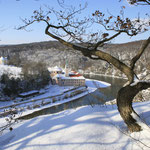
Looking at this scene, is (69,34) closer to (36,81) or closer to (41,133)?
(41,133)

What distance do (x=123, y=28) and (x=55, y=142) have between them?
9.63 ft

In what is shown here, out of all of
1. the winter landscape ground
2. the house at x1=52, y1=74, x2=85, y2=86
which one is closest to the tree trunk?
the winter landscape ground

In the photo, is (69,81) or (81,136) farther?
(69,81)

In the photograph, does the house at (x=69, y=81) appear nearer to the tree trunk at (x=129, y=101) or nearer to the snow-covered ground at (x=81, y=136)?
the snow-covered ground at (x=81, y=136)

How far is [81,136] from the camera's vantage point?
8.84ft

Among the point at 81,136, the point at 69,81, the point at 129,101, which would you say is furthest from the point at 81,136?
the point at 69,81

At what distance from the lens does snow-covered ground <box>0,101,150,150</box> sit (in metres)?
2.37

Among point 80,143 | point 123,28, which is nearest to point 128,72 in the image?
point 123,28

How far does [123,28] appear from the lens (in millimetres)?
3008

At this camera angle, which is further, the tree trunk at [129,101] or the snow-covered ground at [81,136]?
the tree trunk at [129,101]

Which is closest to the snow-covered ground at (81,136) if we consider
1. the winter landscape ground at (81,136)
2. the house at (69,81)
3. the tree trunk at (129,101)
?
the winter landscape ground at (81,136)

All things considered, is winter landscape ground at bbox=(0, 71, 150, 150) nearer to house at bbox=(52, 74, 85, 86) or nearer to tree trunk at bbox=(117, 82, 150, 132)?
tree trunk at bbox=(117, 82, 150, 132)

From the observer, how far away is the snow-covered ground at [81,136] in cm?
237

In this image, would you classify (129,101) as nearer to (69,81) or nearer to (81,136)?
(81,136)
